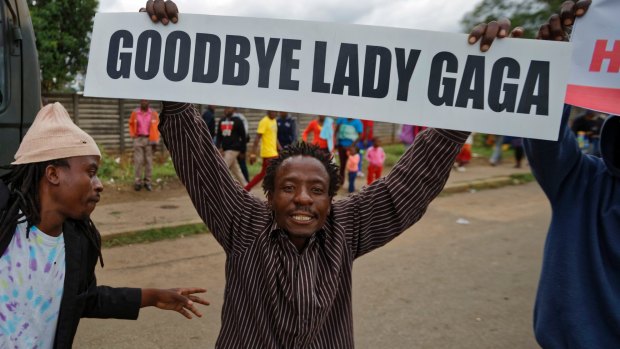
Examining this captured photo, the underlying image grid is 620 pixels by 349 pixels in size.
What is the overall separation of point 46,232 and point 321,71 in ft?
3.29

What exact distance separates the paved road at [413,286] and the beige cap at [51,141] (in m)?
2.20

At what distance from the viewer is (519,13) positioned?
15.4 m

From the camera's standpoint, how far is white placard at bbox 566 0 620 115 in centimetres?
176

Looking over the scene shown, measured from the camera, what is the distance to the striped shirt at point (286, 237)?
60.5 inches

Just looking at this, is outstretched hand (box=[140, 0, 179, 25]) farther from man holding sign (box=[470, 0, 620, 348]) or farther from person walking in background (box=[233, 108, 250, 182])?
person walking in background (box=[233, 108, 250, 182])

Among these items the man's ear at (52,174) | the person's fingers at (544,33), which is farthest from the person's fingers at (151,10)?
the person's fingers at (544,33)

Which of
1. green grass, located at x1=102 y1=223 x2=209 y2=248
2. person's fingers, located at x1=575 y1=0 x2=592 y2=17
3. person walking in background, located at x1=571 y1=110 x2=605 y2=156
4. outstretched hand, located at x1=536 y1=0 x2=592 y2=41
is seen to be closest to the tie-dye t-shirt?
outstretched hand, located at x1=536 y1=0 x2=592 y2=41

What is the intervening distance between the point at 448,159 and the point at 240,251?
2.37 feet

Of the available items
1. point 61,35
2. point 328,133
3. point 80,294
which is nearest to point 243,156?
point 328,133

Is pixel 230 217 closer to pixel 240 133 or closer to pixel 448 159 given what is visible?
pixel 448 159

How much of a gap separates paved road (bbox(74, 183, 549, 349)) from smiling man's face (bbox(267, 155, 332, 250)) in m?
2.30

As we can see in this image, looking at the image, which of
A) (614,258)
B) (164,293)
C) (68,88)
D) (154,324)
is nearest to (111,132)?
(68,88)

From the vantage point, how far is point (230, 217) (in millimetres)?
1651

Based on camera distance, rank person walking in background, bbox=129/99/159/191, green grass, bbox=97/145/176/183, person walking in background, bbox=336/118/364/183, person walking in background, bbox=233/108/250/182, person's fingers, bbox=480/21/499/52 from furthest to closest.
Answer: green grass, bbox=97/145/176/183 < person walking in background, bbox=336/118/364/183 < person walking in background, bbox=129/99/159/191 < person walking in background, bbox=233/108/250/182 < person's fingers, bbox=480/21/499/52
